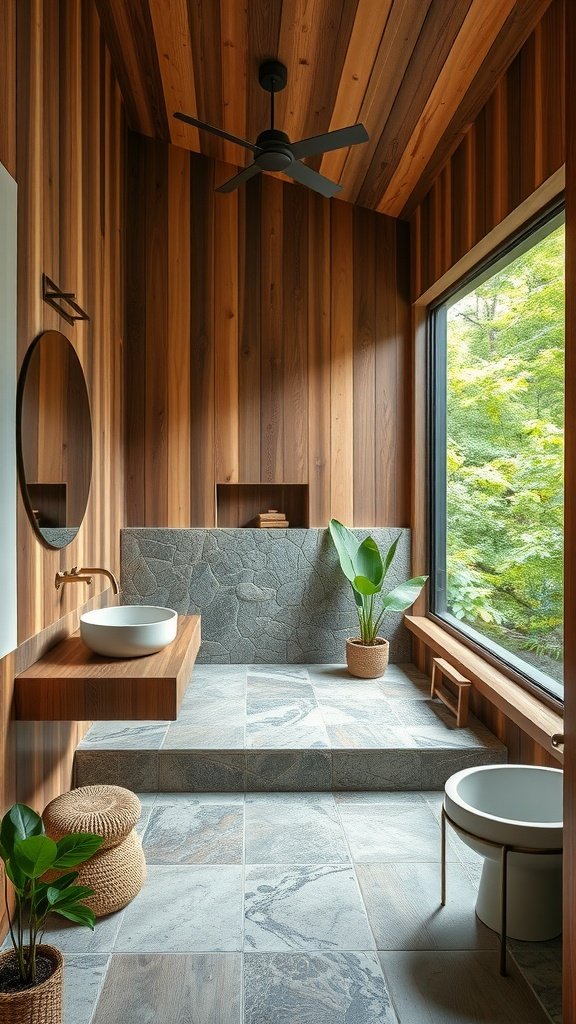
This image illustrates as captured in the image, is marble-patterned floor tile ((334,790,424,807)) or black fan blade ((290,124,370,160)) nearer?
black fan blade ((290,124,370,160))

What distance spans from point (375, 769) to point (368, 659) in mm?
955

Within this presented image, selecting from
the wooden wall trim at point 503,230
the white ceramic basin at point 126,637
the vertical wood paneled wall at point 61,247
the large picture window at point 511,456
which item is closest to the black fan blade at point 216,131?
the vertical wood paneled wall at point 61,247

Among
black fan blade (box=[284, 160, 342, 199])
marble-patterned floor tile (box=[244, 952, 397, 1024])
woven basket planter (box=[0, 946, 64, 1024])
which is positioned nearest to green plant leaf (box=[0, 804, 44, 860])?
woven basket planter (box=[0, 946, 64, 1024])

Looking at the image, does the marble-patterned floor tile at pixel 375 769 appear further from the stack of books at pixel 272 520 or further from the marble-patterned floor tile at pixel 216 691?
the stack of books at pixel 272 520

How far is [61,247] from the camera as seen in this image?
2.65 metres

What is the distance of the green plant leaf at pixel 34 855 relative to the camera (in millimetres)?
1469

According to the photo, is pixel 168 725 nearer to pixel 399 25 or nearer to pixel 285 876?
pixel 285 876

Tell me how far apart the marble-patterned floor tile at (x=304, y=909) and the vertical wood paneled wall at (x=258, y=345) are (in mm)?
2221

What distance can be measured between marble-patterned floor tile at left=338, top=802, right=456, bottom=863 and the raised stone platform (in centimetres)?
16

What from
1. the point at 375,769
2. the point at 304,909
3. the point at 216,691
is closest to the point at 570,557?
the point at 304,909

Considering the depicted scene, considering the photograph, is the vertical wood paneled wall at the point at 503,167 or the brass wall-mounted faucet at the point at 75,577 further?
the brass wall-mounted faucet at the point at 75,577

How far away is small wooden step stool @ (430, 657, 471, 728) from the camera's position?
310 cm

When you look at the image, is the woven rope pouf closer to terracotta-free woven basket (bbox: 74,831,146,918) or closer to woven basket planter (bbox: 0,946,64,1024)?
terracotta-free woven basket (bbox: 74,831,146,918)

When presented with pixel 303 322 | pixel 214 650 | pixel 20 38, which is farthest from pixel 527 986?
pixel 303 322
